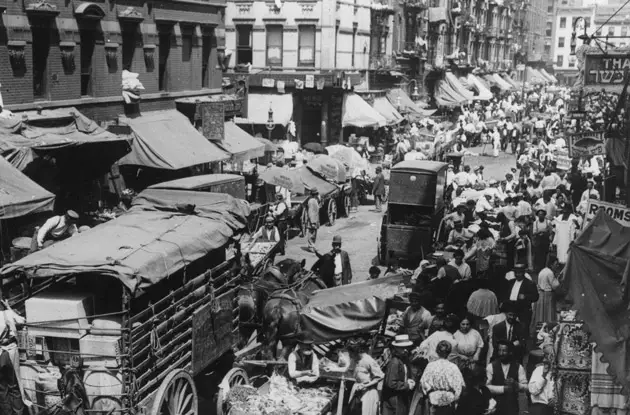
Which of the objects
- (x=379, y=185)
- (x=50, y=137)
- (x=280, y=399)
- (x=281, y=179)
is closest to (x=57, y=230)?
(x=50, y=137)

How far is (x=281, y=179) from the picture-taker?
979 inches

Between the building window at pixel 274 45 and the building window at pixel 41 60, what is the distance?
70.9 ft

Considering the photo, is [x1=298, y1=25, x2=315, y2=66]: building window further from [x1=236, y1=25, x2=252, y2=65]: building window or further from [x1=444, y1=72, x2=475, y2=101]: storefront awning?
[x1=444, y1=72, x2=475, y2=101]: storefront awning

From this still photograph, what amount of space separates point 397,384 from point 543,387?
189 centimetres

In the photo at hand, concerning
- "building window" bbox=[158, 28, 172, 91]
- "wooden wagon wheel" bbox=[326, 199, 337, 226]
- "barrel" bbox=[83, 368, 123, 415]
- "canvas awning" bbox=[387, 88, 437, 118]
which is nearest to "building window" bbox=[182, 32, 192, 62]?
"building window" bbox=[158, 28, 172, 91]

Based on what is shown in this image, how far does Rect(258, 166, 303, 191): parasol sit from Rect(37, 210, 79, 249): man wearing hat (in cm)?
1038

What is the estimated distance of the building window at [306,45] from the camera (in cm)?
4191

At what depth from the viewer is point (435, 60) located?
205 ft

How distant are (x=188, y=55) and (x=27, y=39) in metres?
9.29

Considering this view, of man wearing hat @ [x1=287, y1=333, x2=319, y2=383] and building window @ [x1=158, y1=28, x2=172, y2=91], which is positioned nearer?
man wearing hat @ [x1=287, y1=333, x2=319, y2=383]

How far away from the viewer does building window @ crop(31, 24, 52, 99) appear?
21094mm

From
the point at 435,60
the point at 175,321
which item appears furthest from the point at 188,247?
the point at 435,60

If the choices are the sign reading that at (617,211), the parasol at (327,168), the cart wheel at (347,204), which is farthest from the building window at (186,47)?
the sign reading that at (617,211)

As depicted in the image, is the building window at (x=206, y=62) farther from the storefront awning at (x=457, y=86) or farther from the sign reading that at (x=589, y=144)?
the storefront awning at (x=457, y=86)
